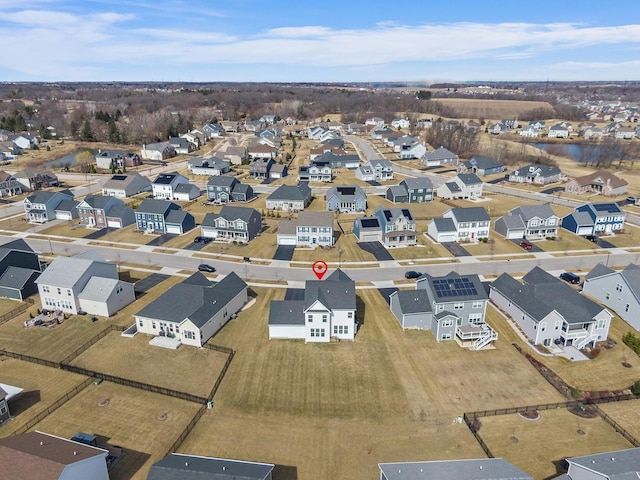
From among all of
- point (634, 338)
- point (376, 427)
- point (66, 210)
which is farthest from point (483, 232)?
point (66, 210)

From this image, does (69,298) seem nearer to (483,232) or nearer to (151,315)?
(151,315)

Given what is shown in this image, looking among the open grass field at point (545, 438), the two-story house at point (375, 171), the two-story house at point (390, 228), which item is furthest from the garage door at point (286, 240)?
the two-story house at point (375, 171)

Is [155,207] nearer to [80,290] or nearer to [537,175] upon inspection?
[80,290]

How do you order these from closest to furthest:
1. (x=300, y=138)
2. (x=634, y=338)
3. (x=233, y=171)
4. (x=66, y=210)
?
(x=634, y=338)
(x=66, y=210)
(x=233, y=171)
(x=300, y=138)

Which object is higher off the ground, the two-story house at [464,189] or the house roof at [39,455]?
the two-story house at [464,189]

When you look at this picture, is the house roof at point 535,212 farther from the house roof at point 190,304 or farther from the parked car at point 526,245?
the house roof at point 190,304

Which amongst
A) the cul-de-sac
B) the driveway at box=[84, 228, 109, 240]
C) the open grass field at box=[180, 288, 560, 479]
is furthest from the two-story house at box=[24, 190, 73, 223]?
the open grass field at box=[180, 288, 560, 479]
